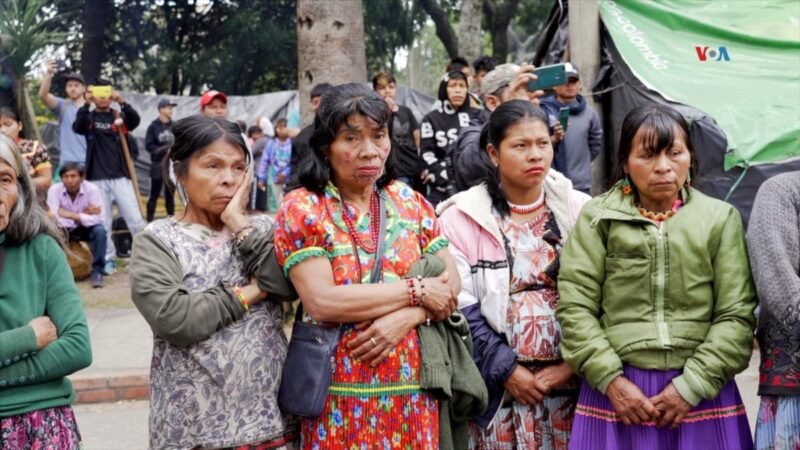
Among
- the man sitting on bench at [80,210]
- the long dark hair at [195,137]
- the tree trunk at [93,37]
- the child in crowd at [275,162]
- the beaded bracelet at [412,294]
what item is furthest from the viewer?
the tree trunk at [93,37]

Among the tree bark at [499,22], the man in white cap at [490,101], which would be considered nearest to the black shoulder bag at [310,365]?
the man in white cap at [490,101]

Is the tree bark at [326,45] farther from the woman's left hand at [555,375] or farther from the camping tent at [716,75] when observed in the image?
the woman's left hand at [555,375]

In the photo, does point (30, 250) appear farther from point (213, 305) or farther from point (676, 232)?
point (676, 232)

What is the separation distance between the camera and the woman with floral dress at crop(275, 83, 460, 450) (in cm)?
285

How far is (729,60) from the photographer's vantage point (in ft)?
23.3

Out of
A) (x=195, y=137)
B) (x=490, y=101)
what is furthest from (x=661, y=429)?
(x=490, y=101)

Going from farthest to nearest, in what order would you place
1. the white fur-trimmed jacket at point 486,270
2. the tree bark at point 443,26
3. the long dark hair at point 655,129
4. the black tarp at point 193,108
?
the tree bark at point 443,26
the black tarp at point 193,108
the white fur-trimmed jacket at point 486,270
the long dark hair at point 655,129

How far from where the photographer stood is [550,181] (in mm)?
3484

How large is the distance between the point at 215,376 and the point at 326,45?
5191 millimetres

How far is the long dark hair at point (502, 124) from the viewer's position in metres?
3.35

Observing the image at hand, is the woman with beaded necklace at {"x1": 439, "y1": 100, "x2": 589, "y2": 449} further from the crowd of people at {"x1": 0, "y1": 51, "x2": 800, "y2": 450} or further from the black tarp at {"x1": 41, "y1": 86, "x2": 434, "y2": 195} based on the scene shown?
the black tarp at {"x1": 41, "y1": 86, "x2": 434, "y2": 195}

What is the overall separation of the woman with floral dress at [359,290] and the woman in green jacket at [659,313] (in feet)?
1.86

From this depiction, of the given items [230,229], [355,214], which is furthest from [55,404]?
[355,214]

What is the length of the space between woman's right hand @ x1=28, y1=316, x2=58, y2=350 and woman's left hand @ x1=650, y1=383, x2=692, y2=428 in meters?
2.06
